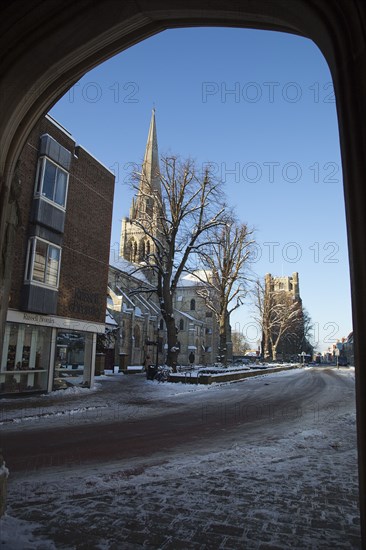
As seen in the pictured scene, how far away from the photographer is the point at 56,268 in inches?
747

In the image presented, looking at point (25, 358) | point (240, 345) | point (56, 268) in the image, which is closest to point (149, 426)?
point (25, 358)

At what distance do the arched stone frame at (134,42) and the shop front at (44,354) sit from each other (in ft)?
43.5

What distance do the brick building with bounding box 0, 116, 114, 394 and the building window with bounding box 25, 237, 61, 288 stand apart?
0.04 meters

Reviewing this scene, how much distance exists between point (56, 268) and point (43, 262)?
3.39 feet

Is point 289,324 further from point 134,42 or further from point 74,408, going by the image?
point 134,42

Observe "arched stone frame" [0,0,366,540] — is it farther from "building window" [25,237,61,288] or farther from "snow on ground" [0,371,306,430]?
"building window" [25,237,61,288]

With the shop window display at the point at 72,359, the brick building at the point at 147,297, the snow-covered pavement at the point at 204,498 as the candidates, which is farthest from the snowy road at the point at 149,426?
the brick building at the point at 147,297

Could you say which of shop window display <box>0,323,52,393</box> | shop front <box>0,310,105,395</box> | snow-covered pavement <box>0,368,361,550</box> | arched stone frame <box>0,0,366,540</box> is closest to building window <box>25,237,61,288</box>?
shop front <box>0,310,105,395</box>

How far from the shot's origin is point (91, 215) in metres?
22.0

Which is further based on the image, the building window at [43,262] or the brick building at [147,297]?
the brick building at [147,297]

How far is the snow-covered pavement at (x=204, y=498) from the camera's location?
3740 mm

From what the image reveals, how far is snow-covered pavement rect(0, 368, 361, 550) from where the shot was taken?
12.3 ft

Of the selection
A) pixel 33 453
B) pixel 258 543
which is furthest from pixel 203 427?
pixel 258 543

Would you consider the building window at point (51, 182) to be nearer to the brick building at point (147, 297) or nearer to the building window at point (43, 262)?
the building window at point (43, 262)
